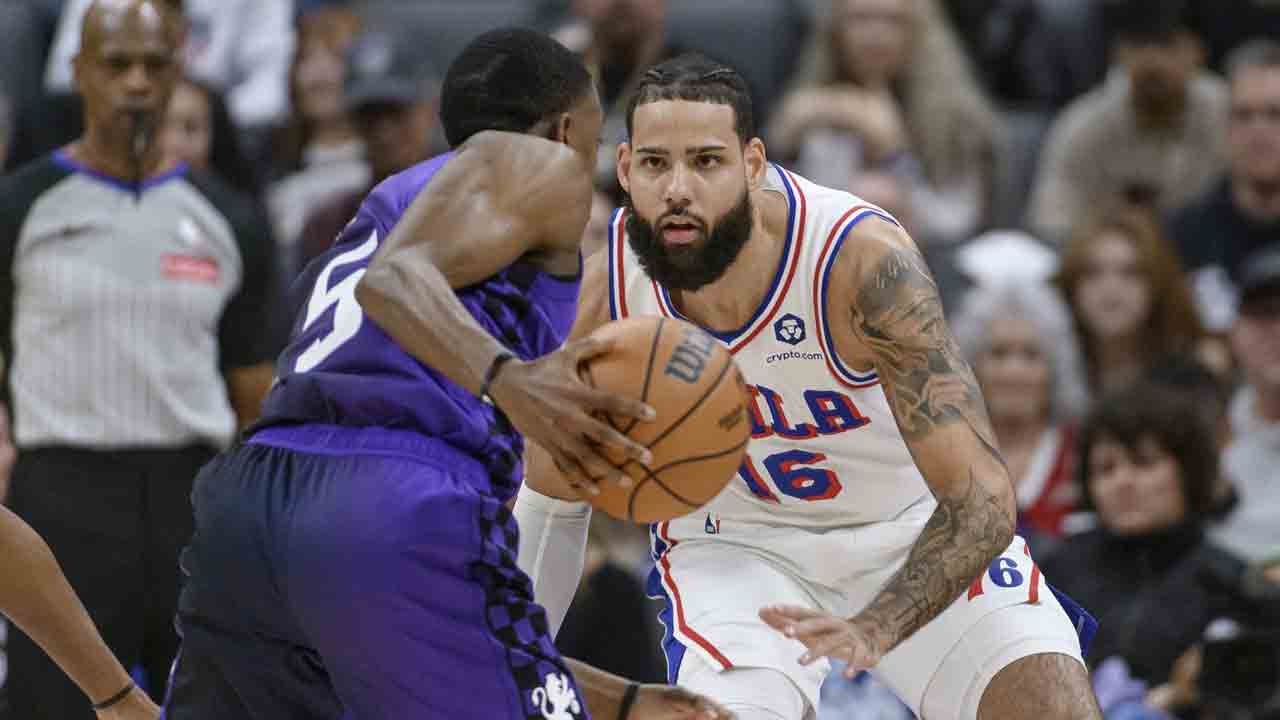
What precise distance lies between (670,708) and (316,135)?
5549 millimetres

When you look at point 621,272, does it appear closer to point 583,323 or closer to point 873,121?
point 583,323

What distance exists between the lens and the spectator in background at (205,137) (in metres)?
8.02

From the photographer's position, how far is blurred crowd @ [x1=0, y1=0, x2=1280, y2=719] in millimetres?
6984

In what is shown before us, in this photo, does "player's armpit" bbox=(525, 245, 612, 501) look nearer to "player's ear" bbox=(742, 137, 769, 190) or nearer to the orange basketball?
"player's ear" bbox=(742, 137, 769, 190)

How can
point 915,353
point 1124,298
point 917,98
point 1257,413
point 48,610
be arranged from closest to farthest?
point 48,610 → point 915,353 → point 1257,413 → point 1124,298 → point 917,98

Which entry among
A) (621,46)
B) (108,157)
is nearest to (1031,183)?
(621,46)

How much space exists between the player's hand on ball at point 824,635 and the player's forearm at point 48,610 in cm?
135

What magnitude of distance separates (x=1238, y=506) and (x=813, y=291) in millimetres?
3004

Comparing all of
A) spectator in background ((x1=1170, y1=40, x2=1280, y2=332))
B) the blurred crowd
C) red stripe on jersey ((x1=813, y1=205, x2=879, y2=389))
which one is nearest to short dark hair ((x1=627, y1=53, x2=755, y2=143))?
red stripe on jersey ((x1=813, y1=205, x2=879, y2=389))

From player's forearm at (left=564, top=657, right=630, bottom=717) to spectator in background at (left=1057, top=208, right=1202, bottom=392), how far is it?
4.35 m

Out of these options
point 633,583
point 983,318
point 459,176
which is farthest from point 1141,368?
point 459,176

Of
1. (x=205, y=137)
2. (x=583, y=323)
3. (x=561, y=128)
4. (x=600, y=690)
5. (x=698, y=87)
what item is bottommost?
(x=205, y=137)

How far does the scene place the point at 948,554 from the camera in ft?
15.2

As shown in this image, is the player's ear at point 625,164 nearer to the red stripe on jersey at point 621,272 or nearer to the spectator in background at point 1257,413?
the red stripe on jersey at point 621,272
